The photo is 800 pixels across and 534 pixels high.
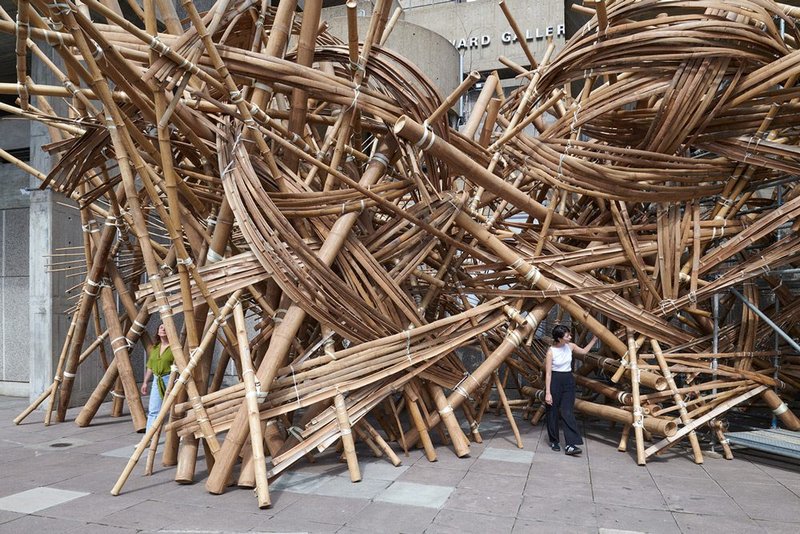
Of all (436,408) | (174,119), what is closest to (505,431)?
(436,408)

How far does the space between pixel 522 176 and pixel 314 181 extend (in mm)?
2161

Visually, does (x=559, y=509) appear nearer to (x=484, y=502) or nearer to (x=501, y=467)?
(x=484, y=502)

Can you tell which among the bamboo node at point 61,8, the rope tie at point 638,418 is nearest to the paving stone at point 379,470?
the rope tie at point 638,418

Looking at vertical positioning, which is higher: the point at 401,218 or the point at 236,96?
the point at 236,96

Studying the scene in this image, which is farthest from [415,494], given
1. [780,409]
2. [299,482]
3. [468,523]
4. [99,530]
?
[780,409]

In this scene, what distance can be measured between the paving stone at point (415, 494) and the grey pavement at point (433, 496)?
0.01 metres

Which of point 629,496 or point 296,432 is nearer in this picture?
point 629,496

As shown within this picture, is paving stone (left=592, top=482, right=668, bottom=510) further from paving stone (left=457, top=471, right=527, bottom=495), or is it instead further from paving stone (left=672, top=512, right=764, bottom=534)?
paving stone (left=457, top=471, right=527, bottom=495)

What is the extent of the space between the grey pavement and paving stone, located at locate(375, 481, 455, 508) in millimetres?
13

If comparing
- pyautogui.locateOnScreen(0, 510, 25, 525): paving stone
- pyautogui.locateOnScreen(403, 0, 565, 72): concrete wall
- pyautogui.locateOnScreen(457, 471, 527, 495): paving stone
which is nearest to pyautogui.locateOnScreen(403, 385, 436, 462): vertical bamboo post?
pyautogui.locateOnScreen(457, 471, 527, 495): paving stone

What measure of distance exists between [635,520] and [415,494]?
1322 mm

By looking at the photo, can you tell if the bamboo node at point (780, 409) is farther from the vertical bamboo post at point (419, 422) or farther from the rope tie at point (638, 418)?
the vertical bamboo post at point (419, 422)

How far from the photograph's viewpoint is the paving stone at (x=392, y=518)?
3531 millimetres

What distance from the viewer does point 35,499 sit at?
4.00m
